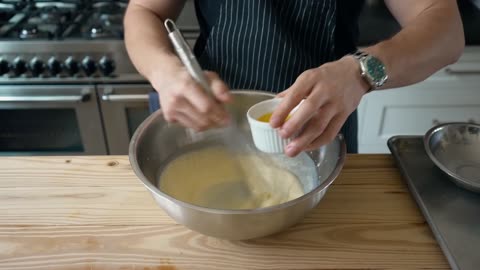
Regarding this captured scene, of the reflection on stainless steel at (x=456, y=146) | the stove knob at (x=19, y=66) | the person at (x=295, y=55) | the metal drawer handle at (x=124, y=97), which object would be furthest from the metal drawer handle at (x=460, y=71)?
the stove knob at (x=19, y=66)

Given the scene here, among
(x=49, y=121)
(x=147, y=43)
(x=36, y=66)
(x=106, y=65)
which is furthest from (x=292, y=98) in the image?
(x=49, y=121)

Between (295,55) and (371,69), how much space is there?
9.9 inches

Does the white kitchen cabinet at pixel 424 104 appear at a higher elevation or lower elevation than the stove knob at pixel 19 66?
lower

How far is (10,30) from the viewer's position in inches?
54.2

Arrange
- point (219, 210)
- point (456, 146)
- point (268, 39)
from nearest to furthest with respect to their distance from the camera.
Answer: point (219, 210)
point (456, 146)
point (268, 39)

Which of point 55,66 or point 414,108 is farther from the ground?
point 55,66

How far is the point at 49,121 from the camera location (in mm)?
1525

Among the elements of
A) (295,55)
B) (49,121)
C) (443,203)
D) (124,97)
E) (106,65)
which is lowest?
(49,121)

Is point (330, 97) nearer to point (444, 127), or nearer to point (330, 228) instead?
point (330, 228)

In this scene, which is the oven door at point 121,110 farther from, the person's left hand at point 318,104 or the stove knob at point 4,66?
the person's left hand at point 318,104

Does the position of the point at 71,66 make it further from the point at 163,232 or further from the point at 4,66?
the point at 163,232

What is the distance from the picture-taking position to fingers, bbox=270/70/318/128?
0.53m

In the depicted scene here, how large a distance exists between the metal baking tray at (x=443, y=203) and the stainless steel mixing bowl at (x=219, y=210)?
0.15m

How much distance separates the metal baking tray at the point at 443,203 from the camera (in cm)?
56
